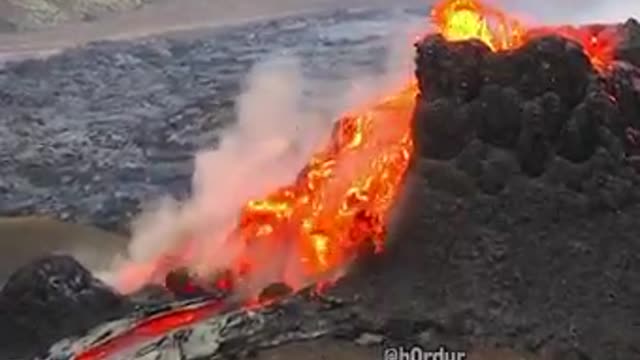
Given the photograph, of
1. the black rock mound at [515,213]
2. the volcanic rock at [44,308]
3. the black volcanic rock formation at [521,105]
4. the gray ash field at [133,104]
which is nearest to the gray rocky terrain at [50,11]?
the gray ash field at [133,104]

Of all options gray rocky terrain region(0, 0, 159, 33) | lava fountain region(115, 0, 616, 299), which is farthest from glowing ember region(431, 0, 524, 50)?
gray rocky terrain region(0, 0, 159, 33)

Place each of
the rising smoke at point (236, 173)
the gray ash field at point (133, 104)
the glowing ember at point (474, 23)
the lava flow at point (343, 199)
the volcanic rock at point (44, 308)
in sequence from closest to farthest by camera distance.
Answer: the lava flow at point (343, 199), the volcanic rock at point (44, 308), the glowing ember at point (474, 23), the rising smoke at point (236, 173), the gray ash field at point (133, 104)

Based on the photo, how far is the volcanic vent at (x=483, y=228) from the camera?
467 inches

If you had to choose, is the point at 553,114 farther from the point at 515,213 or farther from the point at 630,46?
the point at 630,46

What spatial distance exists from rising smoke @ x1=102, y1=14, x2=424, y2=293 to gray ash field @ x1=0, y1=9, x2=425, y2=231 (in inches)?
25.4

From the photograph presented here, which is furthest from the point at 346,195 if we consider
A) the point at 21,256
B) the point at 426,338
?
the point at 21,256

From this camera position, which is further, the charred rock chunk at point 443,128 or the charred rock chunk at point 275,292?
the charred rock chunk at point 275,292

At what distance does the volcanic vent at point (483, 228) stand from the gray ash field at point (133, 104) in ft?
26.9

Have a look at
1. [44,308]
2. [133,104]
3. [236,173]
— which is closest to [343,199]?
[44,308]

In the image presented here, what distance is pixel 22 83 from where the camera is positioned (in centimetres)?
3030

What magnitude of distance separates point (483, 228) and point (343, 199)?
67.4 inches

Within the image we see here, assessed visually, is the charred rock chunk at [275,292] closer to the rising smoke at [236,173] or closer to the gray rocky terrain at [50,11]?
the rising smoke at [236,173]

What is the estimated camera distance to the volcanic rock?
13.7 meters

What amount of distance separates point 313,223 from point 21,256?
7027 millimetres
